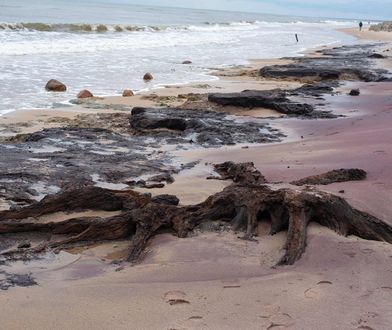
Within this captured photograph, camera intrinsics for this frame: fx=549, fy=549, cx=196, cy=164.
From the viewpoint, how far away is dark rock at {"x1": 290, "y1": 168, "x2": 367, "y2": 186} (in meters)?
4.74

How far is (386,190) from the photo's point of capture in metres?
4.40

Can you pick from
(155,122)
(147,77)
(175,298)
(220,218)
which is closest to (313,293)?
(175,298)

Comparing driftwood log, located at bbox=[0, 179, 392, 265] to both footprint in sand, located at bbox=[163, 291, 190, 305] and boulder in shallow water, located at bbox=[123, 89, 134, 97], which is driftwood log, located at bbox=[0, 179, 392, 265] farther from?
boulder in shallow water, located at bbox=[123, 89, 134, 97]

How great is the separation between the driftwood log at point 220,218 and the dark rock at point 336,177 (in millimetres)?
904

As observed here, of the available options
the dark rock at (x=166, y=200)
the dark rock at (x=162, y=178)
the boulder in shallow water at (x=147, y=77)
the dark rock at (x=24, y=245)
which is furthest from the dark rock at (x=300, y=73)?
the dark rock at (x=24, y=245)

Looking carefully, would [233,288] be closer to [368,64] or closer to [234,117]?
[234,117]

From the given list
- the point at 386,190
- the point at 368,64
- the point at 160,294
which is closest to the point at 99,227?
the point at 160,294

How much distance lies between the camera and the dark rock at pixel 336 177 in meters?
4.74

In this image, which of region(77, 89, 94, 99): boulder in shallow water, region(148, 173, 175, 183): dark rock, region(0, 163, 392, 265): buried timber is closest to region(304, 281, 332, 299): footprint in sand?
region(0, 163, 392, 265): buried timber

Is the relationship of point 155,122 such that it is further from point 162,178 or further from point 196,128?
point 162,178

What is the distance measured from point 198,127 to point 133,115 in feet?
3.88

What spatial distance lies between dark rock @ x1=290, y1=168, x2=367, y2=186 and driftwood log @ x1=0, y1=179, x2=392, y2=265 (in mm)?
904

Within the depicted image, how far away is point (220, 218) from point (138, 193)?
0.71 m

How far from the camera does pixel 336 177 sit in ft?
15.7
